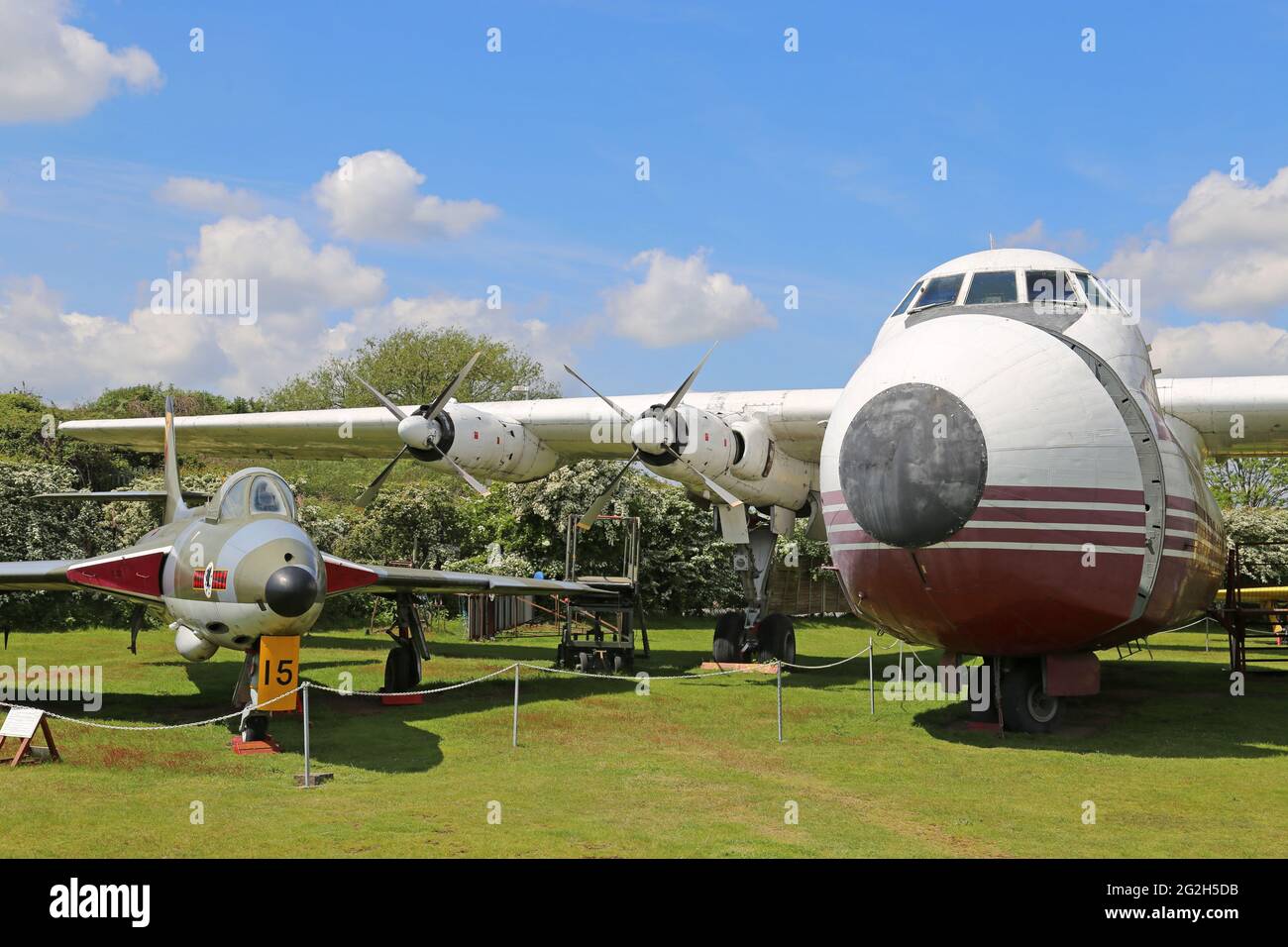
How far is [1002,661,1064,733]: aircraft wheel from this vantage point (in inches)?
472

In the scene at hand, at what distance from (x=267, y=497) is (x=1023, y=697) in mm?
8257

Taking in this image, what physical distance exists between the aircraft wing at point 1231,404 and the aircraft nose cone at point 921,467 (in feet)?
19.7

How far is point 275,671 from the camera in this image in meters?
11.2

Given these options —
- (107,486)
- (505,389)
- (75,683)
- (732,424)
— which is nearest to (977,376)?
(732,424)

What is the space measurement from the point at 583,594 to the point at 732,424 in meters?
3.82

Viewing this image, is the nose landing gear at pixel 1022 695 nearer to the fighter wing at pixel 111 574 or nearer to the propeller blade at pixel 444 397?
the fighter wing at pixel 111 574

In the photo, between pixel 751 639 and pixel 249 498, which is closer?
pixel 249 498

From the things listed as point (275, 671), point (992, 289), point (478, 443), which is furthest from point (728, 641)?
point (275, 671)

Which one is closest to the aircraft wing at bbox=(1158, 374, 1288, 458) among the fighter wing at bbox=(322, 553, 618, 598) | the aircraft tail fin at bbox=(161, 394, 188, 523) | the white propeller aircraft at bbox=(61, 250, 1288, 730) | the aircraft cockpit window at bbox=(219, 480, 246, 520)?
the white propeller aircraft at bbox=(61, 250, 1288, 730)

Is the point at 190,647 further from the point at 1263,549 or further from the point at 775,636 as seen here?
the point at 1263,549

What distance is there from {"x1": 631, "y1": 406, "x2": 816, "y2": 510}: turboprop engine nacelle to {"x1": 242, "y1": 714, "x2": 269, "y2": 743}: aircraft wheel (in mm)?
7210

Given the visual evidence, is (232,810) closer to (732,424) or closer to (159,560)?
(159,560)

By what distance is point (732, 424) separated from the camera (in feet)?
59.1

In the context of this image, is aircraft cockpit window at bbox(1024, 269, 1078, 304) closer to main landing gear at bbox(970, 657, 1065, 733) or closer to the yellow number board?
main landing gear at bbox(970, 657, 1065, 733)
